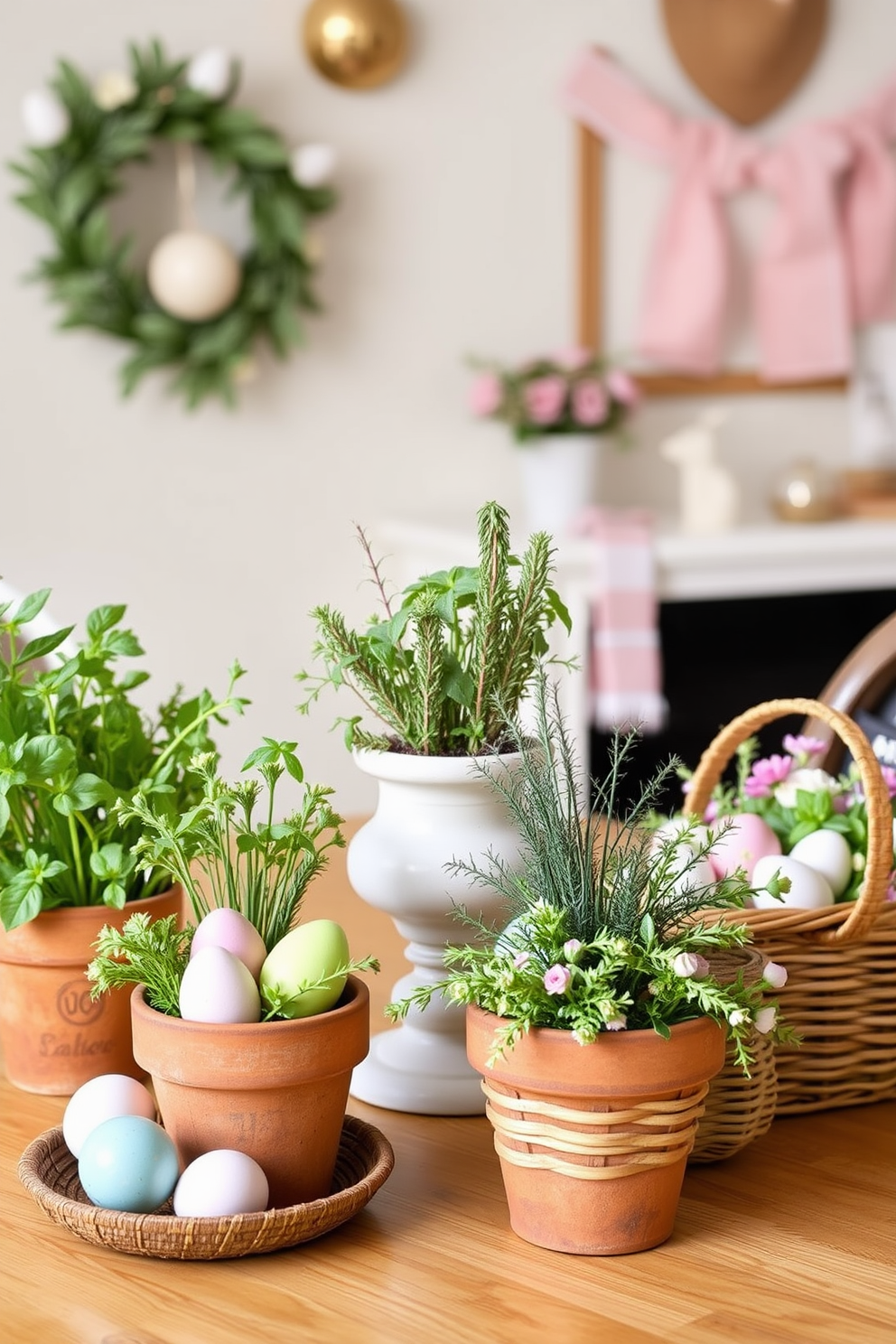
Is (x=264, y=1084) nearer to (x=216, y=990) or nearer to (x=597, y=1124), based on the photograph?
(x=216, y=990)

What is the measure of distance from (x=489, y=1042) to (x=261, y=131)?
2574mm

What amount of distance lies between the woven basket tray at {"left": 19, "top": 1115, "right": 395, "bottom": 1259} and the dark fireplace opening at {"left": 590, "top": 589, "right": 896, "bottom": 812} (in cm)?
243

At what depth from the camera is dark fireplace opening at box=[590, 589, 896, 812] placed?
10.9 ft

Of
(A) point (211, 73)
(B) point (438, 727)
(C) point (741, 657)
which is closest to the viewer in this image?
(B) point (438, 727)

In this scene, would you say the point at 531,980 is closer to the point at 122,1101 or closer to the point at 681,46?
the point at 122,1101

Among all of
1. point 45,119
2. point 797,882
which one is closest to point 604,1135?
point 797,882

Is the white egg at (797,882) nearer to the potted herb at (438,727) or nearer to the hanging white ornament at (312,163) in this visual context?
the potted herb at (438,727)

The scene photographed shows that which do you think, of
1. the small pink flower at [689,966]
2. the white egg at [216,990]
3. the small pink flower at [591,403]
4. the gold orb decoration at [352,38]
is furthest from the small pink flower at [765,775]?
the gold orb decoration at [352,38]

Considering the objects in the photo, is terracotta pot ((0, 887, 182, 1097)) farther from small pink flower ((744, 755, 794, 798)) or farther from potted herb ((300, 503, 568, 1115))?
small pink flower ((744, 755, 794, 798))

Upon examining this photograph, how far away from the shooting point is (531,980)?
784mm

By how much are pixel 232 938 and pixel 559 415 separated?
252 cm

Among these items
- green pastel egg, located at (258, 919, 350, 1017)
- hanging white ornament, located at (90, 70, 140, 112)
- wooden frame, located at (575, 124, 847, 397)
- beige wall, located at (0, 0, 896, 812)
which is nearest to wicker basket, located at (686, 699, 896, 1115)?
green pastel egg, located at (258, 919, 350, 1017)

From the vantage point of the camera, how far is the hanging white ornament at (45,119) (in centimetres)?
281

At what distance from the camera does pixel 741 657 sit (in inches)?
134
